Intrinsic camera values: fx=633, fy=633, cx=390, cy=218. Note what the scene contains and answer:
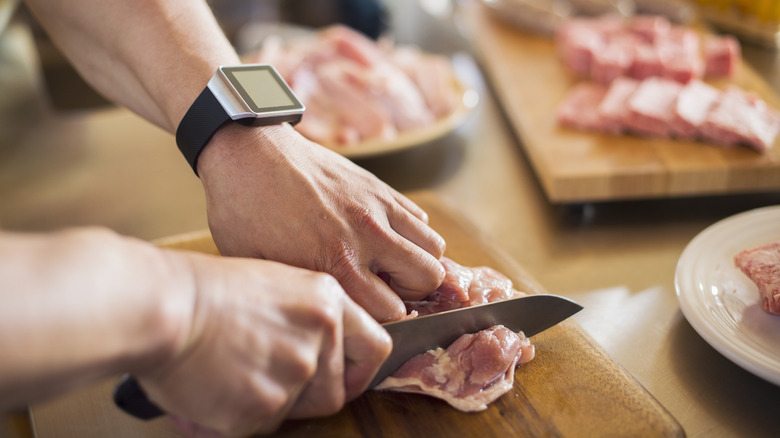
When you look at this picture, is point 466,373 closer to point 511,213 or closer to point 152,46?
point 511,213

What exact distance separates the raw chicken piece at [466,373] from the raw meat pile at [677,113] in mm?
1176

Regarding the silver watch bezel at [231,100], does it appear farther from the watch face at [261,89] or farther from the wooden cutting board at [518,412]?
the wooden cutting board at [518,412]

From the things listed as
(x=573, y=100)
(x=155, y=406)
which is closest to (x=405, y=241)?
(x=155, y=406)

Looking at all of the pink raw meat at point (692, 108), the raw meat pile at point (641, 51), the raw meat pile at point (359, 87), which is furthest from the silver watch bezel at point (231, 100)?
the raw meat pile at point (641, 51)

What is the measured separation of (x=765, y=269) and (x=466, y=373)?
2.30 feet

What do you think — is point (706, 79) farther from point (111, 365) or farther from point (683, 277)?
point (111, 365)

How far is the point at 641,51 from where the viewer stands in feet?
8.27

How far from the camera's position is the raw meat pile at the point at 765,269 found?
1.30 meters

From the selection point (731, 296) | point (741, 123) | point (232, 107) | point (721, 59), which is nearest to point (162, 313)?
point (232, 107)

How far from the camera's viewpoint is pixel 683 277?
143cm

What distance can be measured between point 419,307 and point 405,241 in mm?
167

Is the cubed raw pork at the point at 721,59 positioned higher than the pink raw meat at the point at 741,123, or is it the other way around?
the cubed raw pork at the point at 721,59

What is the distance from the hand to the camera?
1242 millimetres

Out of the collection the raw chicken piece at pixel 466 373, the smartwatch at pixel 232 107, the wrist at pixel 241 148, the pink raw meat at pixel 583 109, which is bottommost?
the raw chicken piece at pixel 466 373
